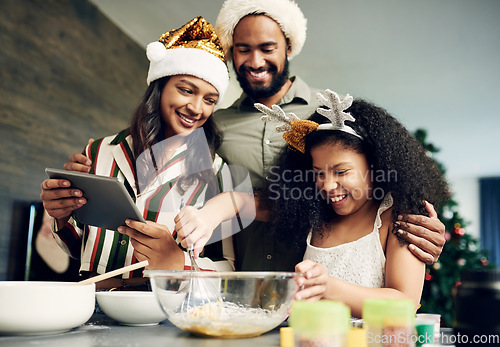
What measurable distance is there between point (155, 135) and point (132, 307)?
2.82ft

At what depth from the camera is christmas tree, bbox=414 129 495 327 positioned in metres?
3.81

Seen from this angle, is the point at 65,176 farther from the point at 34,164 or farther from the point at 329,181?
the point at 34,164

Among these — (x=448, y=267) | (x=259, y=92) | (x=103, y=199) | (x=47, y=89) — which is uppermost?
(x=47, y=89)

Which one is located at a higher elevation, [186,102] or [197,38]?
[197,38]

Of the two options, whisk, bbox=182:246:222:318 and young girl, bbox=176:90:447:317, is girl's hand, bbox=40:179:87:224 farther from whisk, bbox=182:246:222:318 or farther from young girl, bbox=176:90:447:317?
whisk, bbox=182:246:222:318

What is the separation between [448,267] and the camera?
3883 mm

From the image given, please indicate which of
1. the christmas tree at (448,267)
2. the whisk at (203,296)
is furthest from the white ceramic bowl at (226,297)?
the christmas tree at (448,267)

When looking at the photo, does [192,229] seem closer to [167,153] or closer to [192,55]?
[167,153]

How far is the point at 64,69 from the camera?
3.03 meters

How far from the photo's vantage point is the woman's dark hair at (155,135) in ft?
5.30

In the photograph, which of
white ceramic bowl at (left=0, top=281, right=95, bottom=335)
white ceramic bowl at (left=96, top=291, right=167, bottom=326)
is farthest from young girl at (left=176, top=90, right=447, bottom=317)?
white ceramic bowl at (left=0, top=281, right=95, bottom=335)

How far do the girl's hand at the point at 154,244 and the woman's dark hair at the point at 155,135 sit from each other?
30 centimetres

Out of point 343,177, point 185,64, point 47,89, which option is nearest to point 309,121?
point 343,177

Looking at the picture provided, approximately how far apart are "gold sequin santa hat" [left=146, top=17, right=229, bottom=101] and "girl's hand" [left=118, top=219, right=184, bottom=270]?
60 cm
